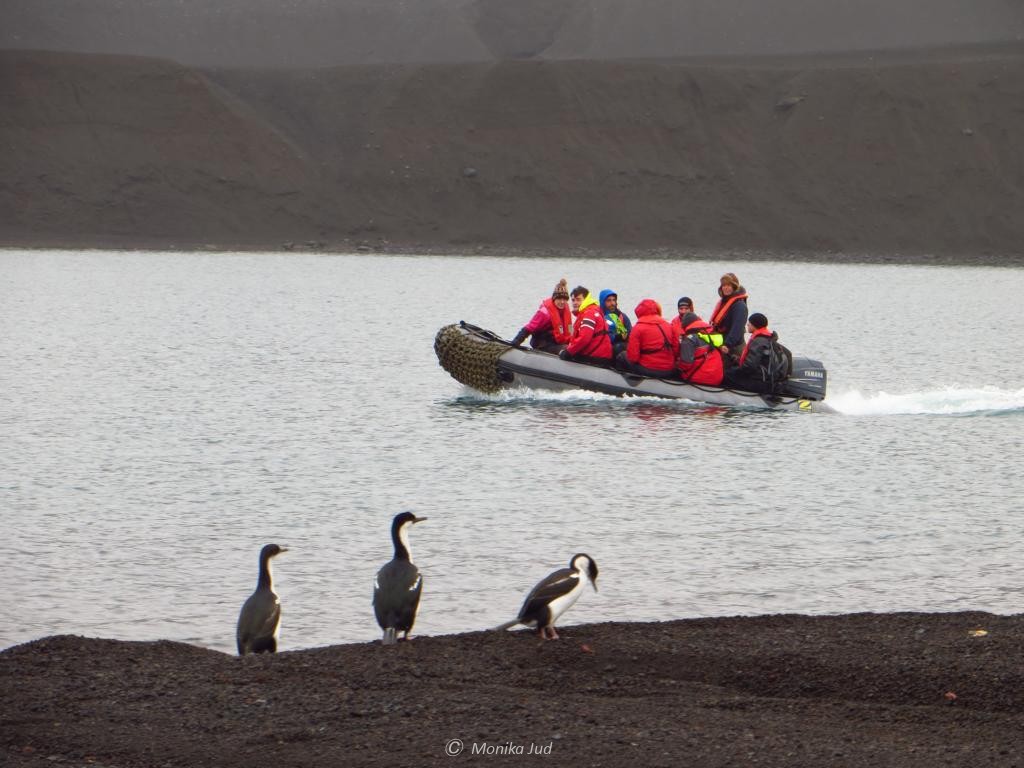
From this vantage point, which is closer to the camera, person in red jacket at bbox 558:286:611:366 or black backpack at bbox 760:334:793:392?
person in red jacket at bbox 558:286:611:366

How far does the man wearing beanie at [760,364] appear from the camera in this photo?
1995 centimetres

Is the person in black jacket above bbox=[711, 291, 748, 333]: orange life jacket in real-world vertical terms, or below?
below

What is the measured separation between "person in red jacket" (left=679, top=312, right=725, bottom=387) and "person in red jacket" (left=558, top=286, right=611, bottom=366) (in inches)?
39.5

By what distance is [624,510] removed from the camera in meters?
15.3

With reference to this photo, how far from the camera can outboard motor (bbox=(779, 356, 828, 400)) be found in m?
20.7

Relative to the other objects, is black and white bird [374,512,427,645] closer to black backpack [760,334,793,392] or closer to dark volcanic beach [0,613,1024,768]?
dark volcanic beach [0,613,1024,768]

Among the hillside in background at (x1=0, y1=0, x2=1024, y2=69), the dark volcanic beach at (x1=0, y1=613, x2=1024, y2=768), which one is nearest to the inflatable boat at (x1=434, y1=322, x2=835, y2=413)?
the dark volcanic beach at (x1=0, y1=613, x2=1024, y2=768)

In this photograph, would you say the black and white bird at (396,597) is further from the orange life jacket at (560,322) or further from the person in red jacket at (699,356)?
the orange life jacket at (560,322)

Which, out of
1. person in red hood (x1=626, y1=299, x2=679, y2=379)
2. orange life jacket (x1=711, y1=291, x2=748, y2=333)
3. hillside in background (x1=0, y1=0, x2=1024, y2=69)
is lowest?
person in red hood (x1=626, y1=299, x2=679, y2=379)

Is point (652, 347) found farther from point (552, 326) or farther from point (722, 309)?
point (552, 326)

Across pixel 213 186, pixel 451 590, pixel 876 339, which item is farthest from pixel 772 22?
pixel 451 590

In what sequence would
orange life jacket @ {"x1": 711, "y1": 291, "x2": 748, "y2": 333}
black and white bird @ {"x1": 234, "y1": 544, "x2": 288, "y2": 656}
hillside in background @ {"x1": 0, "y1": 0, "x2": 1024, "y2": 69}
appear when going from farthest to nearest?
1. hillside in background @ {"x1": 0, "y1": 0, "x2": 1024, "y2": 69}
2. orange life jacket @ {"x1": 711, "y1": 291, "x2": 748, "y2": 333}
3. black and white bird @ {"x1": 234, "y1": 544, "x2": 288, "y2": 656}

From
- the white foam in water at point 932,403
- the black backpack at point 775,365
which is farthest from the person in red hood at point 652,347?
the white foam in water at point 932,403

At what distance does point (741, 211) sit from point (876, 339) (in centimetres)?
5926
